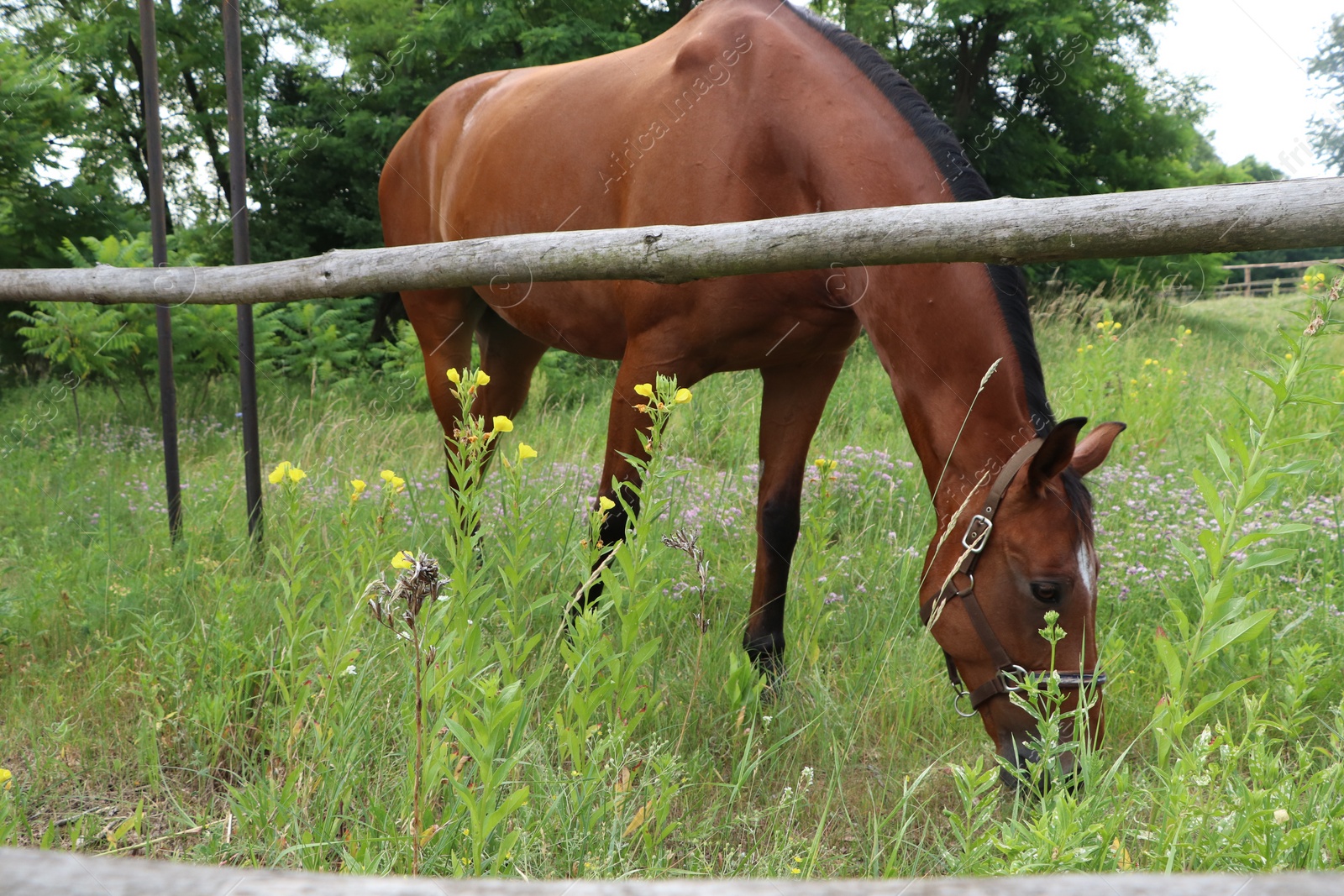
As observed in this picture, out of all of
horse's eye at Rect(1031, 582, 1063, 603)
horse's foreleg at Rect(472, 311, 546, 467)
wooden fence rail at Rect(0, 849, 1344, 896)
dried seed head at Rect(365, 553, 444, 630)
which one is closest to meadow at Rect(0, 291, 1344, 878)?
dried seed head at Rect(365, 553, 444, 630)

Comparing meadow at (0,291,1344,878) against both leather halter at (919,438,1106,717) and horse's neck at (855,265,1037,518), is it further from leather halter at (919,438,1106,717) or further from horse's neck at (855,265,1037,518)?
horse's neck at (855,265,1037,518)

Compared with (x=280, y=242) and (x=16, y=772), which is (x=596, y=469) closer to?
(x=16, y=772)

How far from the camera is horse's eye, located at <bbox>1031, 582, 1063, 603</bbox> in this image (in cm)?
206

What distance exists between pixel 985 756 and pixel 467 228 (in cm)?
313

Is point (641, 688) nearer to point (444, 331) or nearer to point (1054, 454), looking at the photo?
point (1054, 454)

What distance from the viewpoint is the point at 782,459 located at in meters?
3.21

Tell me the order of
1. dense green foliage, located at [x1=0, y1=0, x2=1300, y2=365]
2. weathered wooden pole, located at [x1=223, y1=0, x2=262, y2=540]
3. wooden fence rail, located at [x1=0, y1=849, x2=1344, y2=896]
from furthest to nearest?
dense green foliage, located at [x1=0, y1=0, x2=1300, y2=365] → weathered wooden pole, located at [x1=223, y1=0, x2=262, y2=540] → wooden fence rail, located at [x1=0, y1=849, x2=1344, y2=896]

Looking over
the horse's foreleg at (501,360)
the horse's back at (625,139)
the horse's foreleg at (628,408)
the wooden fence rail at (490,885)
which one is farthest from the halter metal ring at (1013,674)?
the horse's foreleg at (501,360)

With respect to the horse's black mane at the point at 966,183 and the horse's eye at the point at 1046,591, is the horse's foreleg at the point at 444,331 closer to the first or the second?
the horse's black mane at the point at 966,183

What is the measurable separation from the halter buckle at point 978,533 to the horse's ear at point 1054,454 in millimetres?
141

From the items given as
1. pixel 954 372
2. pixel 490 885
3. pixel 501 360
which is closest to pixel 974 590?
pixel 954 372

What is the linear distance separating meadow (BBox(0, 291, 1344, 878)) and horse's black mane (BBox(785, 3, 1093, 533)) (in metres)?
0.37

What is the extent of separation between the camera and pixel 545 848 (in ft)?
5.57

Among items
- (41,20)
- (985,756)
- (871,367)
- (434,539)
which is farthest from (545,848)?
A: (41,20)
